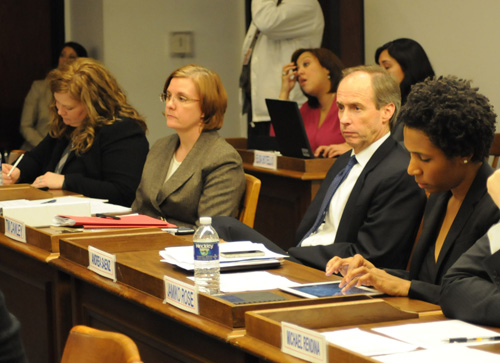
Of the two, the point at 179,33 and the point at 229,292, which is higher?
the point at 179,33

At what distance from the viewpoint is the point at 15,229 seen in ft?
9.96

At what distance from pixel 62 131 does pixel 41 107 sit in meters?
3.01

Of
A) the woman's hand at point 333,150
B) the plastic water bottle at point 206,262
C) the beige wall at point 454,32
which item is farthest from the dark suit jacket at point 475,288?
the beige wall at point 454,32

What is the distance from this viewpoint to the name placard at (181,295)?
2.01 metres

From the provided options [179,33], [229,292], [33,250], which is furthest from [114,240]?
[179,33]

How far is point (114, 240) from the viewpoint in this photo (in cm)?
262

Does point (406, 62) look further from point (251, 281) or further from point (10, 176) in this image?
point (251, 281)

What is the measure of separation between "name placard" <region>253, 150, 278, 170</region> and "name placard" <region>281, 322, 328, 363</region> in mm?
2670

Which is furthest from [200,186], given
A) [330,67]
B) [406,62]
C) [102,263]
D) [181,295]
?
[330,67]

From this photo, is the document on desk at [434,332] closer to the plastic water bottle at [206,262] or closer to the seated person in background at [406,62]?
the plastic water bottle at [206,262]

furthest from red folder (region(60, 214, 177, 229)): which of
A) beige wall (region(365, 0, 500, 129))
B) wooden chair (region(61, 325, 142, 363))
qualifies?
beige wall (region(365, 0, 500, 129))

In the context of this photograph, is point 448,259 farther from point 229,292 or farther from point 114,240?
point 114,240

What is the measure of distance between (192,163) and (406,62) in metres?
1.64

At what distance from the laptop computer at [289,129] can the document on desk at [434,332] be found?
7.91 ft
